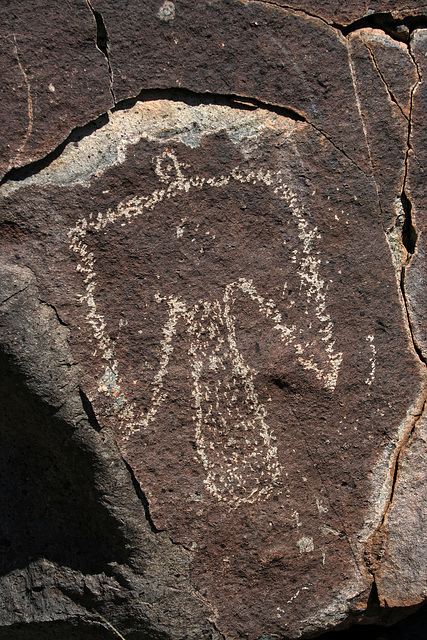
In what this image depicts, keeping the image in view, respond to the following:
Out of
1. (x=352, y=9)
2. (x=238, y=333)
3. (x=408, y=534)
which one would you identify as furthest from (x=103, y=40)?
(x=408, y=534)

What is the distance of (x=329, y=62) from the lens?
1312 millimetres

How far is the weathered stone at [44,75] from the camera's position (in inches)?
47.2

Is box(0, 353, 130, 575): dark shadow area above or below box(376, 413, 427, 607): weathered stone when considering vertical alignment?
above

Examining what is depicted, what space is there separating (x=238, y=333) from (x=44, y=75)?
0.67 meters

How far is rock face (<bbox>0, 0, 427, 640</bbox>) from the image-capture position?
4.07 feet

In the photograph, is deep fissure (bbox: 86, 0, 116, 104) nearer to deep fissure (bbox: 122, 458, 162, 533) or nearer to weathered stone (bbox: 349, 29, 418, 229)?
weathered stone (bbox: 349, 29, 418, 229)

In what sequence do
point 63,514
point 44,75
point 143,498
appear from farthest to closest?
point 63,514
point 143,498
point 44,75

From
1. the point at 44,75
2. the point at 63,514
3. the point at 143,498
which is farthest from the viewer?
the point at 63,514

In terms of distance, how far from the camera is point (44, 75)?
1.21 m

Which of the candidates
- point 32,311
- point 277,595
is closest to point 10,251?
point 32,311

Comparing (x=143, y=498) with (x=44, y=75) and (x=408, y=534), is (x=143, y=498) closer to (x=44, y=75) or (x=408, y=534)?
(x=408, y=534)

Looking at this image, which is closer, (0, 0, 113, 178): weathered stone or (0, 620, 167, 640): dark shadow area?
(0, 0, 113, 178): weathered stone

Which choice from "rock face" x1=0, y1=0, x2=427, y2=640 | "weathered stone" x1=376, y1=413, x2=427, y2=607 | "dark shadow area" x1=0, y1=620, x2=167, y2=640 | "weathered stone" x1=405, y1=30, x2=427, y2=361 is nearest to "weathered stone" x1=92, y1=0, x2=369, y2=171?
"rock face" x1=0, y1=0, x2=427, y2=640

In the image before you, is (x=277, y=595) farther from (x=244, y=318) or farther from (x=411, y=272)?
(x=411, y=272)
